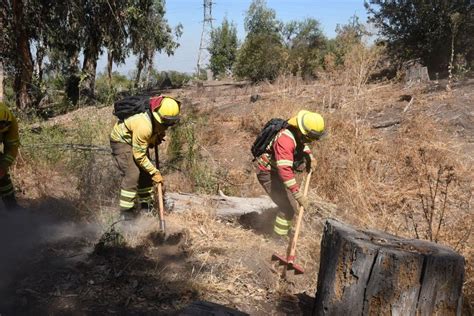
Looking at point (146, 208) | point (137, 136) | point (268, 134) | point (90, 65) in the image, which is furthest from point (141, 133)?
point (90, 65)

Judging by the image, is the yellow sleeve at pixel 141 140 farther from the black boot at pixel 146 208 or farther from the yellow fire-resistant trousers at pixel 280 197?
the yellow fire-resistant trousers at pixel 280 197

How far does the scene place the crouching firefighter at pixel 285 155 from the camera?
4.71 metres

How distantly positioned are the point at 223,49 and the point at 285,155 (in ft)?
130

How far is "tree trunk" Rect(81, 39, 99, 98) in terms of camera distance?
17.3 meters

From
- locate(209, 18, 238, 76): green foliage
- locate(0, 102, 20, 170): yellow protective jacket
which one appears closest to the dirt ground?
locate(0, 102, 20, 170): yellow protective jacket

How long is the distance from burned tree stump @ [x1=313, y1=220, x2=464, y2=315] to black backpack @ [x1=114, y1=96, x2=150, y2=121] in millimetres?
3015

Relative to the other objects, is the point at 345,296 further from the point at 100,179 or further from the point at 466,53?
the point at 466,53

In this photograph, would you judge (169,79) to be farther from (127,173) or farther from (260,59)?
(127,173)

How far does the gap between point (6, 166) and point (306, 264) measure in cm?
355

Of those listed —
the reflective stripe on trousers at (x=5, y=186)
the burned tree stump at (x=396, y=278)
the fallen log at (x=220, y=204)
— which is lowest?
the fallen log at (x=220, y=204)

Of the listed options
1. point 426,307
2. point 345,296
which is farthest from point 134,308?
point 426,307

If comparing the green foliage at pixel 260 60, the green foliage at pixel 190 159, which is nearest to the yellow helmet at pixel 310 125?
the green foliage at pixel 190 159

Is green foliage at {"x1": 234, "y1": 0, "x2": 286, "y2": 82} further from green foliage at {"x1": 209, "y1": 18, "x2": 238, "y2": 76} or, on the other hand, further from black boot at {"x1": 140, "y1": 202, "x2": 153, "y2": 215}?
green foliage at {"x1": 209, "y1": 18, "x2": 238, "y2": 76}

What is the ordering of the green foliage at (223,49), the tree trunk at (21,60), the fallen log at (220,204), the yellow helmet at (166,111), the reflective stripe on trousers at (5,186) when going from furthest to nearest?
the green foliage at (223,49), the tree trunk at (21,60), the fallen log at (220,204), the reflective stripe on trousers at (5,186), the yellow helmet at (166,111)
